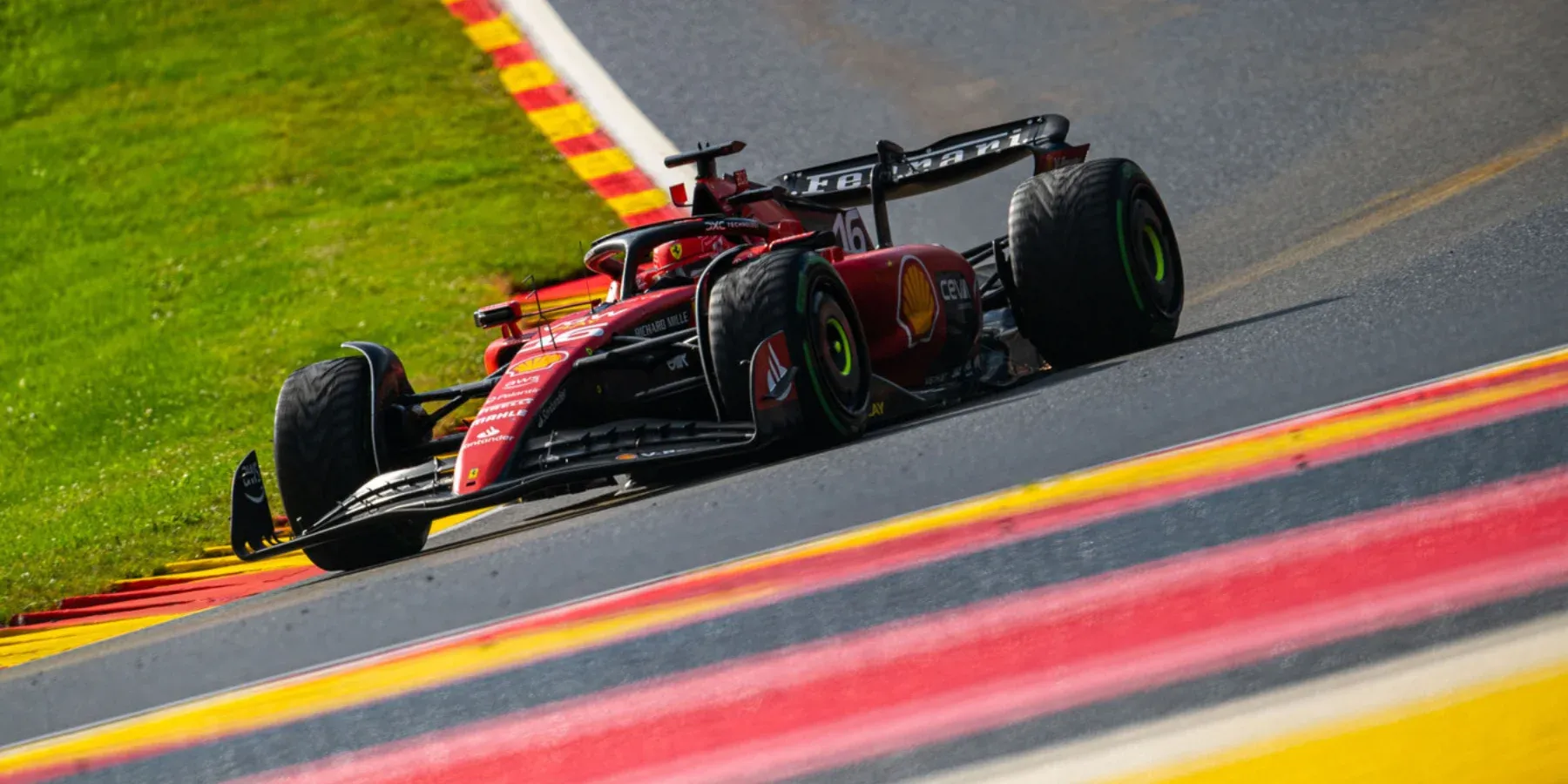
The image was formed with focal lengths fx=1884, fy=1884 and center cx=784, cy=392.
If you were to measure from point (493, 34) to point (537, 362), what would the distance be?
11.2 meters

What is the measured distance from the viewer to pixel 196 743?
3.54 m

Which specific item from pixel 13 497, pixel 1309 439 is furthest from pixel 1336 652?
pixel 13 497

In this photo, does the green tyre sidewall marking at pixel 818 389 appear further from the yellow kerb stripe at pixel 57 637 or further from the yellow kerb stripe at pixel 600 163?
the yellow kerb stripe at pixel 600 163

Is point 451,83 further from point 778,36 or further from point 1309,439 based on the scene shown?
point 1309,439

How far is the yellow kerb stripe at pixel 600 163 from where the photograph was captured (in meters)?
13.8

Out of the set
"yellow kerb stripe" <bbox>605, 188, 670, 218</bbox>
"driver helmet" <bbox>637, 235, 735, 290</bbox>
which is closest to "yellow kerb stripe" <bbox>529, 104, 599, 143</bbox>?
"yellow kerb stripe" <bbox>605, 188, 670, 218</bbox>

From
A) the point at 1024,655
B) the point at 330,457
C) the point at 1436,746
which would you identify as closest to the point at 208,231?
the point at 330,457

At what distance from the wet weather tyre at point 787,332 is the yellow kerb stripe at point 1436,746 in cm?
355

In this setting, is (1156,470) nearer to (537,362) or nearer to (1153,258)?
(537,362)

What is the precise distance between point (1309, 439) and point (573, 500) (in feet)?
13.4

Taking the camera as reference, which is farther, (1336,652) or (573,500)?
(573,500)

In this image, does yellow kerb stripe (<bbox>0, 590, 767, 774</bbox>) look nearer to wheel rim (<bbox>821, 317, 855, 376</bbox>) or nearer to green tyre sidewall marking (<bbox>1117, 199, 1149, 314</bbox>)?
A: wheel rim (<bbox>821, 317, 855, 376</bbox>)

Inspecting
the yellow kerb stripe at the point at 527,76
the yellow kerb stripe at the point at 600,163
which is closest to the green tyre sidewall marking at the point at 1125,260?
the yellow kerb stripe at the point at 600,163

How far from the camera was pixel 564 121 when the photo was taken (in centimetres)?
1480
